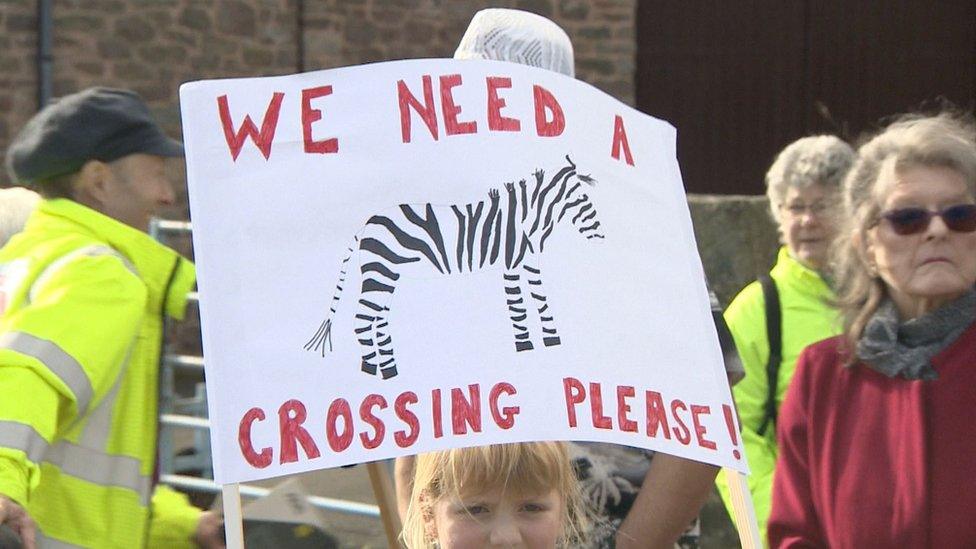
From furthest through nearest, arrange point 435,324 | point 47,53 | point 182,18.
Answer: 1. point 182,18
2. point 47,53
3. point 435,324

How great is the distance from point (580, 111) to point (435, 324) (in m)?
0.43

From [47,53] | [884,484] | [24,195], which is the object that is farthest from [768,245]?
[47,53]

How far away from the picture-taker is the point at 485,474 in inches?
106

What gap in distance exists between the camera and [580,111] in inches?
107

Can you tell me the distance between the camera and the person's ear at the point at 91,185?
358 centimetres

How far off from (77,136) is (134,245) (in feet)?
0.87

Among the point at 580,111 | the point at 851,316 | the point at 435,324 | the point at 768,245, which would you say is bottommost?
the point at 768,245

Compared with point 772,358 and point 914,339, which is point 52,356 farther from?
point 772,358

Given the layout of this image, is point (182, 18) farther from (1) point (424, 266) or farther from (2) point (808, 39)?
(1) point (424, 266)

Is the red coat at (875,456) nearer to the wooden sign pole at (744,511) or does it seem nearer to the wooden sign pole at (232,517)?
the wooden sign pole at (744,511)

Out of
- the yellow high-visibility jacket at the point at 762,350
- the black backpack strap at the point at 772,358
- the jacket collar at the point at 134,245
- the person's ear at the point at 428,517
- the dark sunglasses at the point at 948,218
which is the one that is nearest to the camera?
the person's ear at the point at 428,517

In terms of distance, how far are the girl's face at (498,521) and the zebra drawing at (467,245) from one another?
0.30 meters

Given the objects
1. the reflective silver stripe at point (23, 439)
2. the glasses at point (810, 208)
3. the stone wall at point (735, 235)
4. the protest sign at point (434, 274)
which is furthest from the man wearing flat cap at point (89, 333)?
the stone wall at point (735, 235)

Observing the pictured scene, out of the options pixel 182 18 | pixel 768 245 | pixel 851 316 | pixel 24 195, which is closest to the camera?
pixel 851 316
